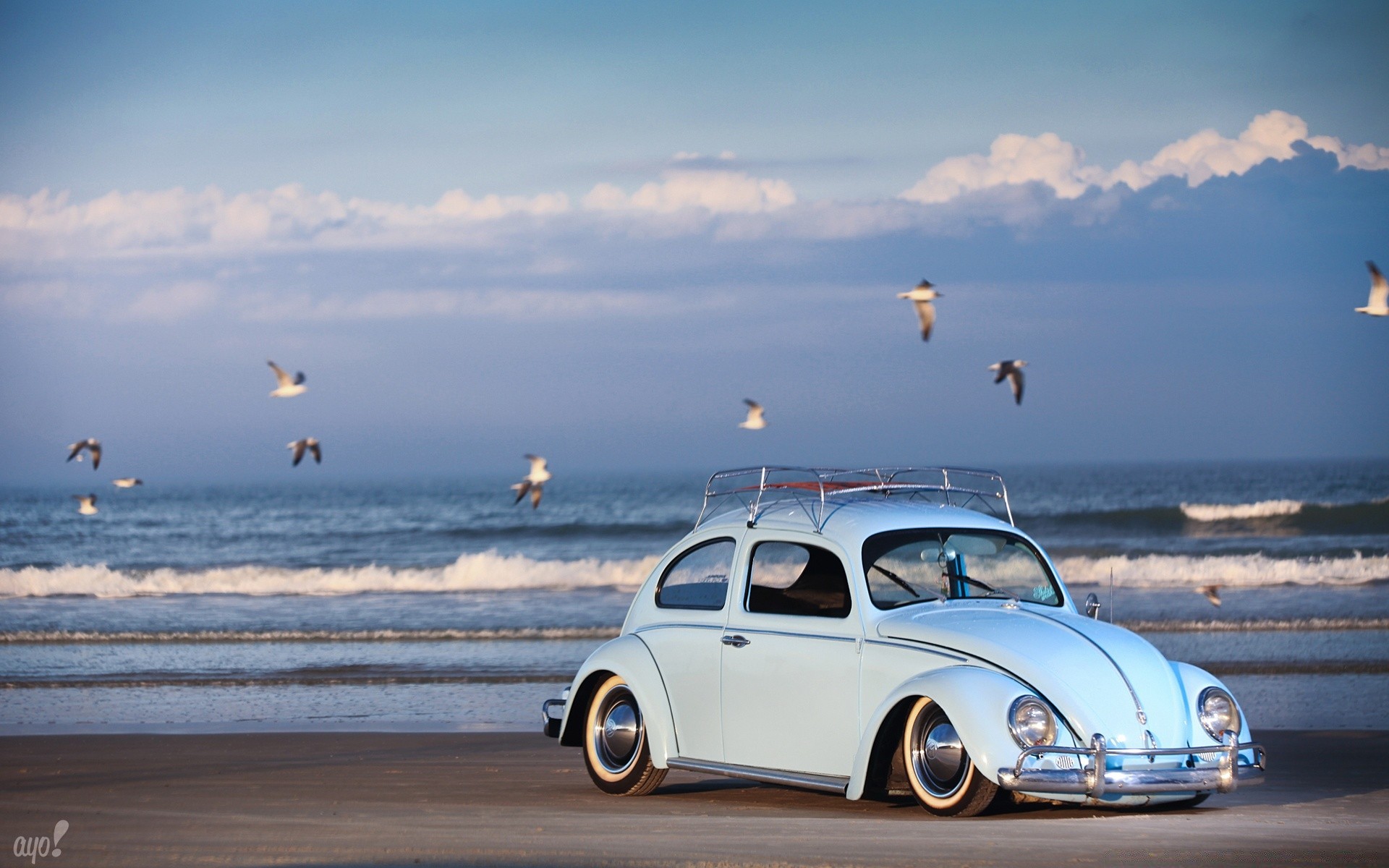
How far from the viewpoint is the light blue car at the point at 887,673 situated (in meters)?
7.72

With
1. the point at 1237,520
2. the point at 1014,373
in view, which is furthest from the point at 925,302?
the point at 1237,520

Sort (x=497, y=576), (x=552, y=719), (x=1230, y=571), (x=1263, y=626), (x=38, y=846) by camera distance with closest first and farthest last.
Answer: (x=38, y=846) → (x=552, y=719) → (x=1263, y=626) → (x=1230, y=571) → (x=497, y=576)

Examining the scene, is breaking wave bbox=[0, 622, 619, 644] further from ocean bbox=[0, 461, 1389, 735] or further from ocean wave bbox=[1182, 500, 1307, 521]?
ocean wave bbox=[1182, 500, 1307, 521]

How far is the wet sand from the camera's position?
721cm

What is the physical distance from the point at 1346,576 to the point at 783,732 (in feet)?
79.3

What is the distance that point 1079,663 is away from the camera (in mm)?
7910

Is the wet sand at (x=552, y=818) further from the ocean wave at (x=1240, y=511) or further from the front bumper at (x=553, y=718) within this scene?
the ocean wave at (x=1240, y=511)

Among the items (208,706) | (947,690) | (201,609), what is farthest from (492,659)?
(947,690)

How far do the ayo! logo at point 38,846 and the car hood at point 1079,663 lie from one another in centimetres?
435

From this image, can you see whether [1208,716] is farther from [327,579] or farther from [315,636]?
[327,579]

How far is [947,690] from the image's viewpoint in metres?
7.85

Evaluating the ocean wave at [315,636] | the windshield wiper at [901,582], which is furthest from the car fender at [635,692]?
the ocean wave at [315,636]

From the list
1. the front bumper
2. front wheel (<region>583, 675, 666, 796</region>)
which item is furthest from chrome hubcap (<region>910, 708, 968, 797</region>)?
the front bumper

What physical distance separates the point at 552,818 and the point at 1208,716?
11.5 feet
